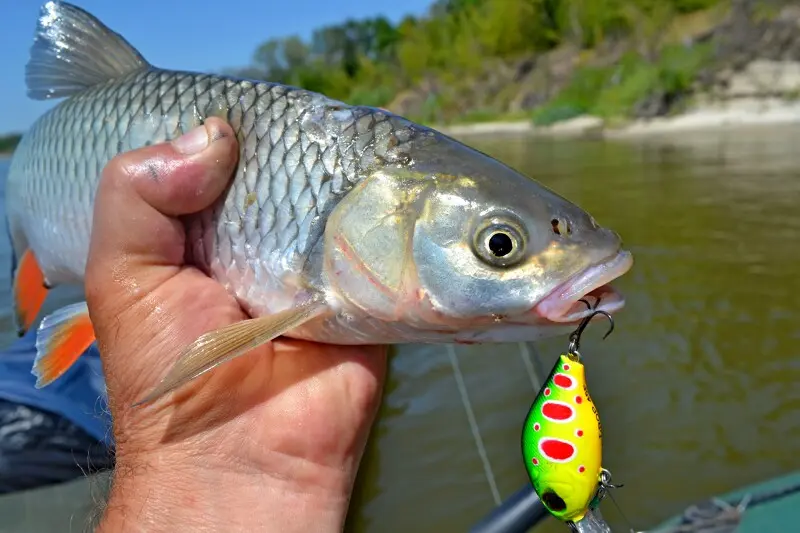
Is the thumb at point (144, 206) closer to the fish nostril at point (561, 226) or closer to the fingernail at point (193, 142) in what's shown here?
the fingernail at point (193, 142)

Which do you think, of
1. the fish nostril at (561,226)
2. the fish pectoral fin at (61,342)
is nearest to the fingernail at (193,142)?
the fish pectoral fin at (61,342)

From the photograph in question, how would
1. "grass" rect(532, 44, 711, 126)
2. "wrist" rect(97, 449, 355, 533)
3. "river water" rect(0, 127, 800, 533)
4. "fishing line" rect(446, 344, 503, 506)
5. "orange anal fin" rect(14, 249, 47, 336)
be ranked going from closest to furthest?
"wrist" rect(97, 449, 355, 533) < "orange anal fin" rect(14, 249, 47, 336) < "river water" rect(0, 127, 800, 533) < "fishing line" rect(446, 344, 503, 506) < "grass" rect(532, 44, 711, 126)

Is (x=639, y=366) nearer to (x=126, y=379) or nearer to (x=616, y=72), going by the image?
(x=126, y=379)

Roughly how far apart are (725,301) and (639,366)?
5.59ft

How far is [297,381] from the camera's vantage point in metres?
2.09

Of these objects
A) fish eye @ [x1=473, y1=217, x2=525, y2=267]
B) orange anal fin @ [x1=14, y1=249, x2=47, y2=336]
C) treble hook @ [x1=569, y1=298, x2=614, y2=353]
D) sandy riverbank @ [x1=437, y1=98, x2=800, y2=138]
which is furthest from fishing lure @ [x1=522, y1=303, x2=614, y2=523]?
sandy riverbank @ [x1=437, y1=98, x2=800, y2=138]

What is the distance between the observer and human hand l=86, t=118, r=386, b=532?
1.94 metres

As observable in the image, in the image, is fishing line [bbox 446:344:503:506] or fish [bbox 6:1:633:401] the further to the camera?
fishing line [bbox 446:344:503:506]

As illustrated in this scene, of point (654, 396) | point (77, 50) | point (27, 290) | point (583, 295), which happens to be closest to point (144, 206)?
point (77, 50)

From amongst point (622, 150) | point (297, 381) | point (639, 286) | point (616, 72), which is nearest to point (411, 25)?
point (616, 72)

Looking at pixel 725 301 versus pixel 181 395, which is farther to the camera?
pixel 725 301

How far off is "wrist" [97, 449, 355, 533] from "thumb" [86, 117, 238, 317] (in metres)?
0.51

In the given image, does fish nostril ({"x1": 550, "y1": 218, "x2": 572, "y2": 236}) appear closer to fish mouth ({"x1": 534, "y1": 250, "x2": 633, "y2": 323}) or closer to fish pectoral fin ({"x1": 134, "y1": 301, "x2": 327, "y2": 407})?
fish mouth ({"x1": 534, "y1": 250, "x2": 633, "y2": 323})

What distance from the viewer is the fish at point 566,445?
1.63 metres
